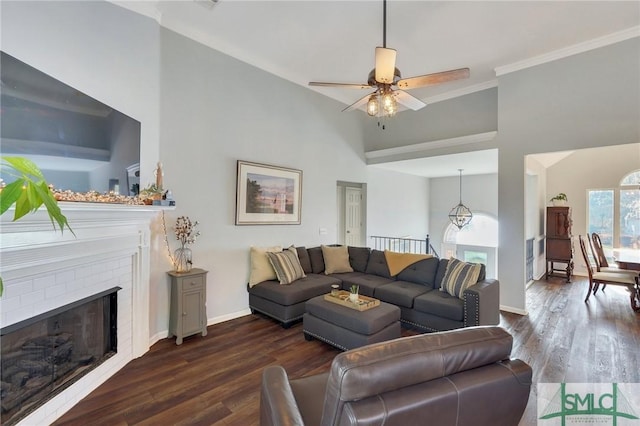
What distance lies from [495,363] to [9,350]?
2730mm

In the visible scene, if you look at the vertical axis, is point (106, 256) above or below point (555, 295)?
above

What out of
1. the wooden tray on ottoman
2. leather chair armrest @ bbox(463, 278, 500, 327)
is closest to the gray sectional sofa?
leather chair armrest @ bbox(463, 278, 500, 327)

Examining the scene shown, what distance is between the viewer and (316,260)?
479cm

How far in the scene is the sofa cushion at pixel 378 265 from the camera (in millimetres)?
4516

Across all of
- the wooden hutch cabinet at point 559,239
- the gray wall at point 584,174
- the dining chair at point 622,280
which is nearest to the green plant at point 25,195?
the dining chair at point 622,280

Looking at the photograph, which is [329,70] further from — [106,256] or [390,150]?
[106,256]

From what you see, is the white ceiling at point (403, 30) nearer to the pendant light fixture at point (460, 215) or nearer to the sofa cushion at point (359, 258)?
the sofa cushion at point (359, 258)

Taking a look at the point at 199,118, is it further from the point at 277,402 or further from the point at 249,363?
the point at 277,402

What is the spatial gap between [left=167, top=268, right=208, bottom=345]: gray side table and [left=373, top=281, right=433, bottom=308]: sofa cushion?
220 cm

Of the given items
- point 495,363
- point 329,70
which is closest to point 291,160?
point 329,70

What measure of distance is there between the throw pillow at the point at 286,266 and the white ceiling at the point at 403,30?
9.23 feet

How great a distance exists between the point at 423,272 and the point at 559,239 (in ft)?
14.9

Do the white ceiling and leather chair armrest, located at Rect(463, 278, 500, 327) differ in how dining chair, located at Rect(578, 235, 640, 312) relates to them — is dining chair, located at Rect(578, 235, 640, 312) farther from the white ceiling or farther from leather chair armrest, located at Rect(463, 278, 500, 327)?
the white ceiling

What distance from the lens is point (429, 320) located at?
3469 millimetres
